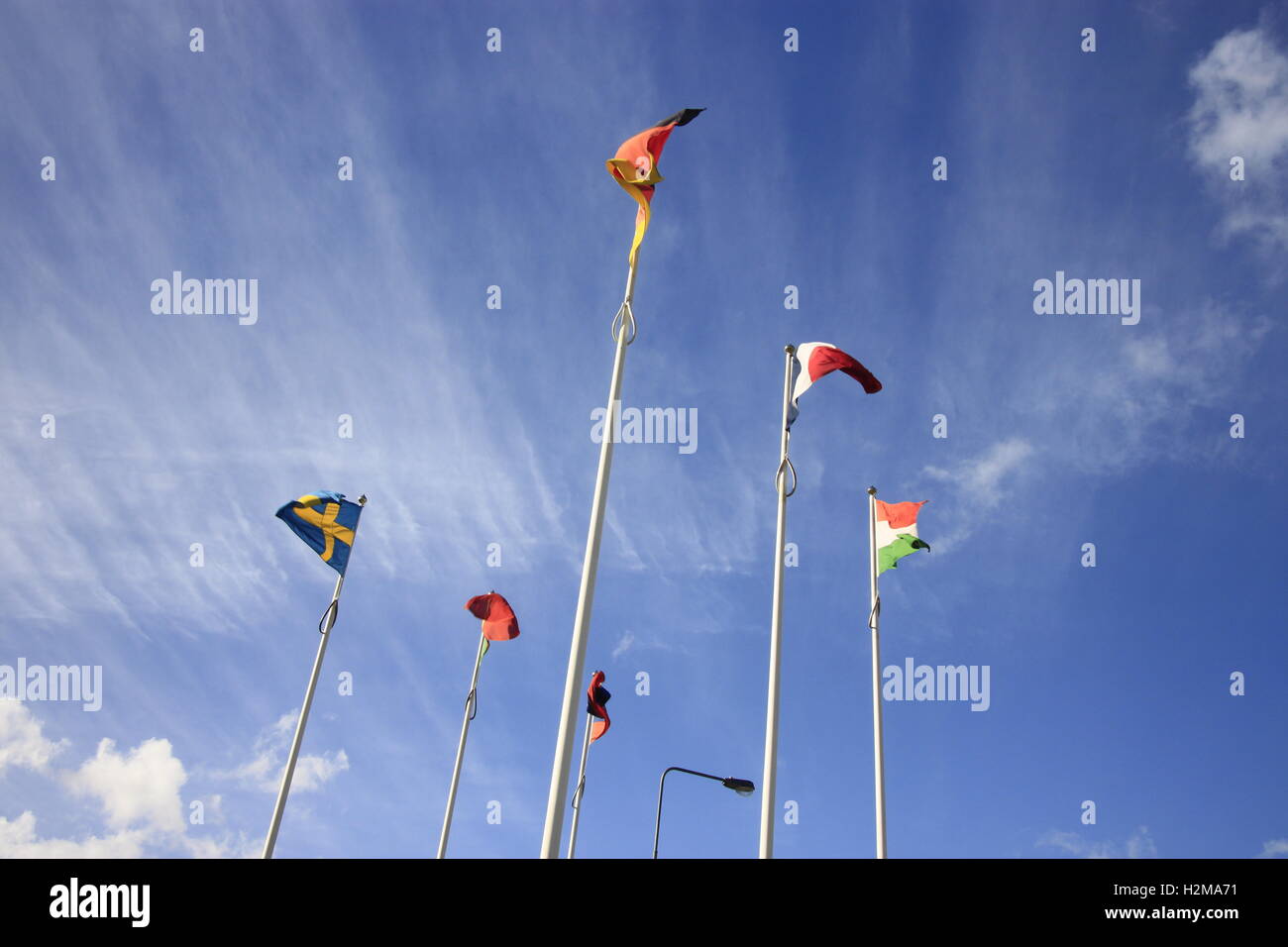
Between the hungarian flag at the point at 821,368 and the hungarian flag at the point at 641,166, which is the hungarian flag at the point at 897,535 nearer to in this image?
the hungarian flag at the point at 821,368

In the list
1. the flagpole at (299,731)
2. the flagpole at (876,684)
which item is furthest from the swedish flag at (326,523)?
the flagpole at (876,684)

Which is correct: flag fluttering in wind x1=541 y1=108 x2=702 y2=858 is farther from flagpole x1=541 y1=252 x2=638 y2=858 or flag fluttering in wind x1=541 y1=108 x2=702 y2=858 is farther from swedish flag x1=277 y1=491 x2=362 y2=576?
swedish flag x1=277 y1=491 x2=362 y2=576

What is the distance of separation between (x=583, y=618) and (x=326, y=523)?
1460cm

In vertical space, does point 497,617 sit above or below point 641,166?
below

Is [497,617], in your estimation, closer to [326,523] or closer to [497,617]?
[497,617]

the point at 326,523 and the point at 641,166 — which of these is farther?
the point at 326,523

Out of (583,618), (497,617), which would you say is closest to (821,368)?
(583,618)

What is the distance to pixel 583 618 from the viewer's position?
10.5 m

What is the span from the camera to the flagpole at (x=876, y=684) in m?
19.9
